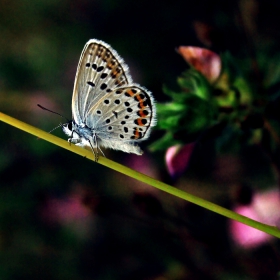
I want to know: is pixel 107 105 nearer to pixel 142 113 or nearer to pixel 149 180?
pixel 142 113

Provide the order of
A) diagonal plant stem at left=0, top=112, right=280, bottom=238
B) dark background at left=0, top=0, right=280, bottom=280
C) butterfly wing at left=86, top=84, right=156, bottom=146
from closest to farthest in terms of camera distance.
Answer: diagonal plant stem at left=0, top=112, right=280, bottom=238 < butterfly wing at left=86, top=84, right=156, bottom=146 < dark background at left=0, top=0, right=280, bottom=280

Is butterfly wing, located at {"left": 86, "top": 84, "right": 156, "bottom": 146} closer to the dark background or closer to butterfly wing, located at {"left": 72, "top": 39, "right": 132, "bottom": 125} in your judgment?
butterfly wing, located at {"left": 72, "top": 39, "right": 132, "bottom": 125}

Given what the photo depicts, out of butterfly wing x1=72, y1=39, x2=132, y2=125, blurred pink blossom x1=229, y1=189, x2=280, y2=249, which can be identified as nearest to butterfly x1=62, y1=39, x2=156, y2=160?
butterfly wing x1=72, y1=39, x2=132, y2=125

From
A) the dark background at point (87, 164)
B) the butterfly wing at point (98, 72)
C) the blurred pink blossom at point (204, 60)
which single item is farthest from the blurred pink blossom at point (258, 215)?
the butterfly wing at point (98, 72)

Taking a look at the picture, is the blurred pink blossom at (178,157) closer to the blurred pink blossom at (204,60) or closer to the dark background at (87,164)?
the blurred pink blossom at (204,60)

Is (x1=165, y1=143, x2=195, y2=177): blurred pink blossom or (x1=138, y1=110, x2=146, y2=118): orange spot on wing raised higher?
(x1=138, y1=110, x2=146, y2=118): orange spot on wing

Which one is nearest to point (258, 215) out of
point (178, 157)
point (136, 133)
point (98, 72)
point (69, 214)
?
point (178, 157)
